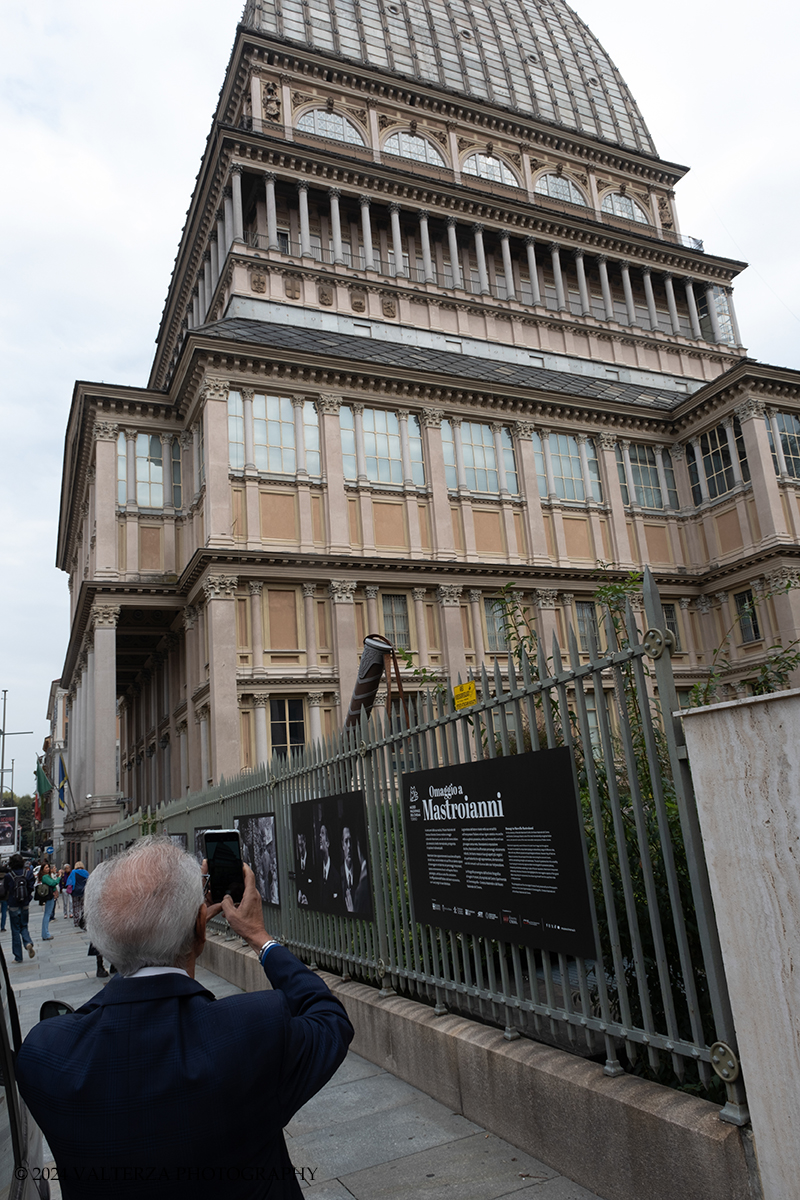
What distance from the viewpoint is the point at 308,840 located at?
845 cm

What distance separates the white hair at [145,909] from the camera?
2.29 meters

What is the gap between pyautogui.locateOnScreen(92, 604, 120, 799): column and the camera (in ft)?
95.9

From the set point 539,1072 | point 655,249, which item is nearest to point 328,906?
point 539,1072

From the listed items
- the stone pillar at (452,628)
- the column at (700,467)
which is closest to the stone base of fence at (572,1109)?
the stone pillar at (452,628)

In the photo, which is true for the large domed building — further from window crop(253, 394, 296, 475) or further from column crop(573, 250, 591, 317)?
column crop(573, 250, 591, 317)

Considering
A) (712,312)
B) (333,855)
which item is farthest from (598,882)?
(712,312)

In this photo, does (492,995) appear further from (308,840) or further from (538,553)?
(538,553)

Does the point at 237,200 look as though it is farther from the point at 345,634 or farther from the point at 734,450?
the point at 734,450

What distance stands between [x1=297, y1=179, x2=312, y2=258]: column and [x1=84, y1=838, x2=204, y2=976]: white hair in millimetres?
37269

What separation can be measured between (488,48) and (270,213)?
25.9m

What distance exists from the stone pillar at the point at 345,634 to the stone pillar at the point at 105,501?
812cm

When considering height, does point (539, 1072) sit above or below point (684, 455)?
below

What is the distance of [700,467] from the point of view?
1468 inches

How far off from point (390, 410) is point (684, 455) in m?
14.5
